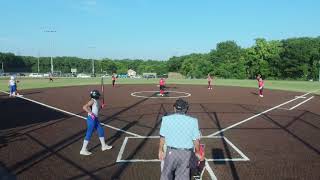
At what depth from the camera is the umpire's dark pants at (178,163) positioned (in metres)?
6.26

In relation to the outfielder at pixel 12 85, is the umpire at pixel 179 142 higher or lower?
higher

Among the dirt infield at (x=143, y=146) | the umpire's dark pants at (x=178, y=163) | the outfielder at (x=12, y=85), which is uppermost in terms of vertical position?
the umpire's dark pants at (x=178, y=163)

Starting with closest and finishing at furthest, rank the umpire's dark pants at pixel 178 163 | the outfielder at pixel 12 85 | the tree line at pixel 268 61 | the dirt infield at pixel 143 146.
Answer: the umpire's dark pants at pixel 178 163
the dirt infield at pixel 143 146
the outfielder at pixel 12 85
the tree line at pixel 268 61

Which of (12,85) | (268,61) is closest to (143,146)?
(12,85)

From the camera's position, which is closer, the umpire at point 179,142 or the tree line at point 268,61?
the umpire at point 179,142

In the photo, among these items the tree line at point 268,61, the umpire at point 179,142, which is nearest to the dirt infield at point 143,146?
the umpire at point 179,142

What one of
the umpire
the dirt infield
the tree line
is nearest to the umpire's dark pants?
the umpire

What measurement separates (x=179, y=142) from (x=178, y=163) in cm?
35

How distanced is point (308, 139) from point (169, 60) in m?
168

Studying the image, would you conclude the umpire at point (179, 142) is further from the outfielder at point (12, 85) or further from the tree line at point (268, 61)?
the tree line at point (268, 61)

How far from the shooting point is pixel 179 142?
6.32m

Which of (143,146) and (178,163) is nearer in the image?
(178,163)

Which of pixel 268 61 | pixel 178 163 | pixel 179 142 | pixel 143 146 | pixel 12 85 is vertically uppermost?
pixel 268 61

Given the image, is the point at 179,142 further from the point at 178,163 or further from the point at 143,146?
the point at 143,146
